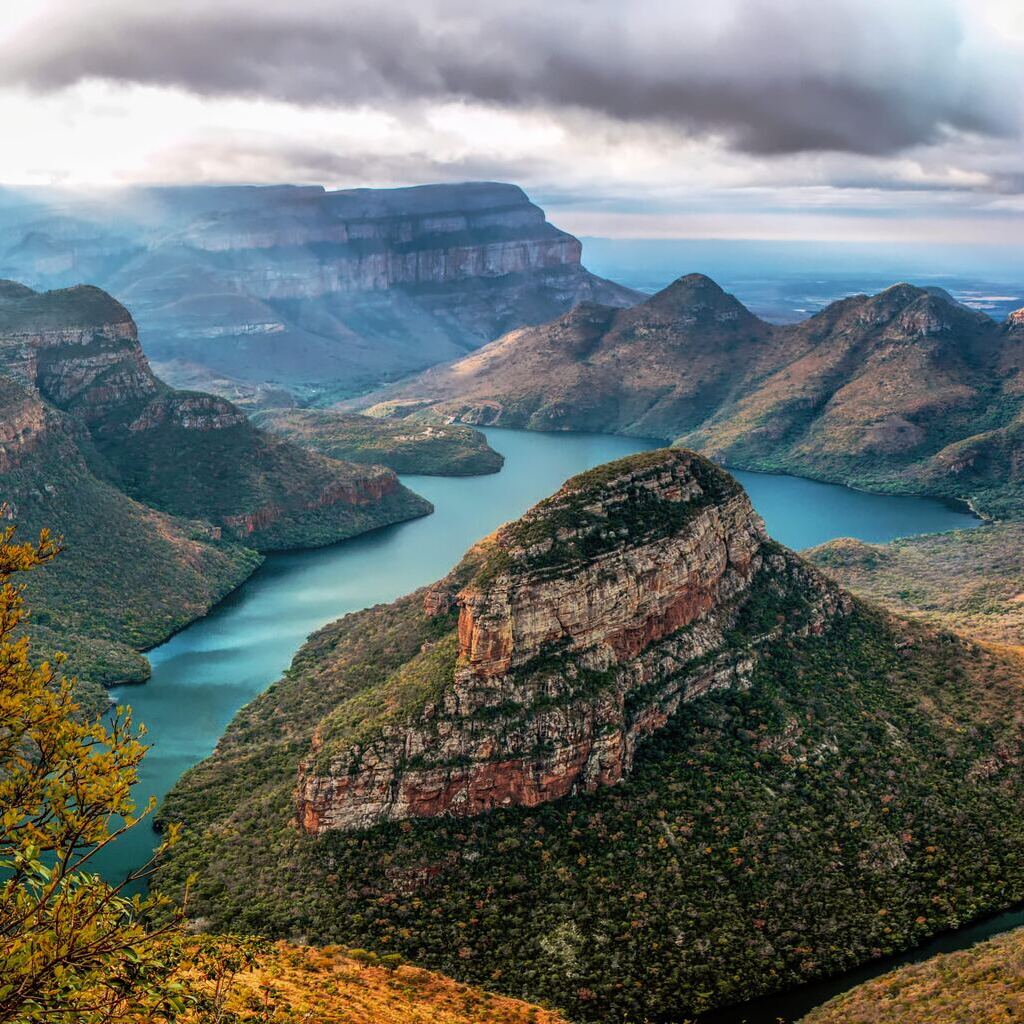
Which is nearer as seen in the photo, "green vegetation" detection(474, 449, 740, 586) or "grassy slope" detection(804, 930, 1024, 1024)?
"grassy slope" detection(804, 930, 1024, 1024)

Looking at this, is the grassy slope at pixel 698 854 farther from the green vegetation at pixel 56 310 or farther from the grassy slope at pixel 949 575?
the green vegetation at pixel 56 310

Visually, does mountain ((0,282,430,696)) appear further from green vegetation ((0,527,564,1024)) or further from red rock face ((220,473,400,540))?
green vegetation ((0,527,564,1024))

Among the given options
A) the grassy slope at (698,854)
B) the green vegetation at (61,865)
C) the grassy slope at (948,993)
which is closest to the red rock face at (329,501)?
the grassy slope at (698,854)

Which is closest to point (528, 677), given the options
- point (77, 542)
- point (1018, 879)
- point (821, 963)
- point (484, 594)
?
point (484, 594)

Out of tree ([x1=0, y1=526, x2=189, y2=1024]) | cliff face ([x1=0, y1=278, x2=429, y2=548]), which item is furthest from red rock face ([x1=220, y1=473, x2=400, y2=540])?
tree ([x1=0, y1=526, x2=189, y2=1024])

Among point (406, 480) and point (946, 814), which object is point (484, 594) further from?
point (406, 480)

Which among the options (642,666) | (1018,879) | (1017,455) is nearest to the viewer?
(1018,879)
